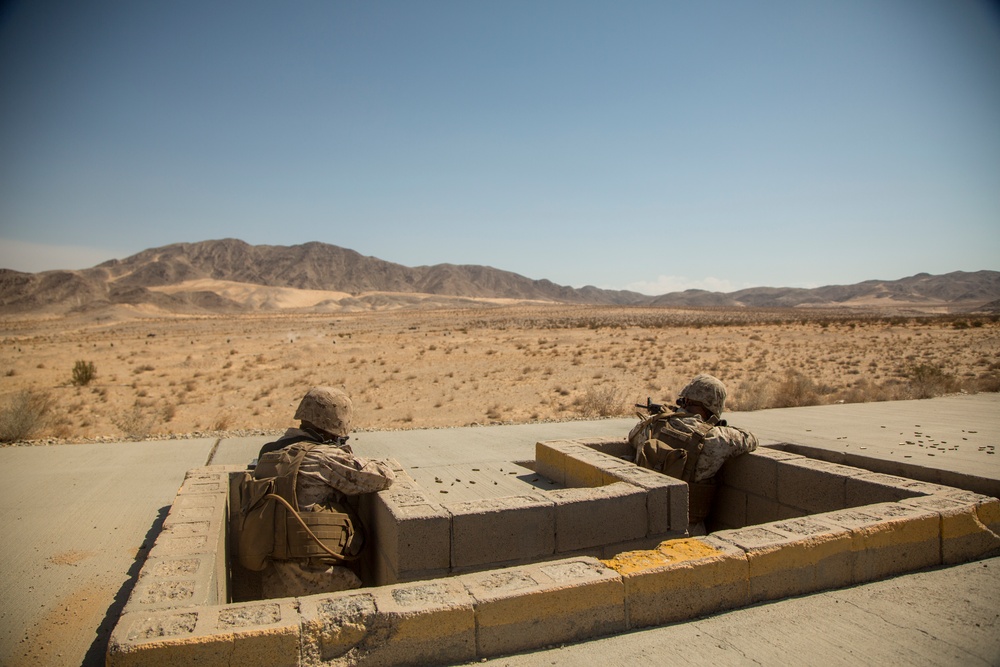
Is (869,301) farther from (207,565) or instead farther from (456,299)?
(207,565)

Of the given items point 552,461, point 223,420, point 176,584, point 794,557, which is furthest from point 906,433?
point 223,420

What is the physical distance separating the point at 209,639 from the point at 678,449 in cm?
407

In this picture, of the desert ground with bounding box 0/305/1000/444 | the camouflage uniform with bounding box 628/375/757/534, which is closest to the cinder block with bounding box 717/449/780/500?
the camouflage uniform with bounding box 628/375/757/534

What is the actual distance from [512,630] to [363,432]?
693 cm

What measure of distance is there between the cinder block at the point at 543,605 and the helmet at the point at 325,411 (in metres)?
1.71

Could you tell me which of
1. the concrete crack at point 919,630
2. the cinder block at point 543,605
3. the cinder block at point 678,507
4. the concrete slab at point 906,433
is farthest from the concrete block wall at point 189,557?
the concrete slab at point 906,433

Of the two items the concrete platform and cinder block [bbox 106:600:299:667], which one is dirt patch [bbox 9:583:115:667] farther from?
cinder block [bbox 106:600:299:667]

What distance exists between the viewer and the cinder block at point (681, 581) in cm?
323

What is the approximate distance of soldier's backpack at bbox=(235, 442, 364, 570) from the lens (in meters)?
3.90

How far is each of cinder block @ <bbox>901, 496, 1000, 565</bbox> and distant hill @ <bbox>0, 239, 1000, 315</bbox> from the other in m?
92.6

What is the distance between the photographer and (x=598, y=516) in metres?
4.40

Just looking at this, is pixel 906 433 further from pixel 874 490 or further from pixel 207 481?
pixel 207 481

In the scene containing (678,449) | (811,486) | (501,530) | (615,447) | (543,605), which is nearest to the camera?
(543,605)

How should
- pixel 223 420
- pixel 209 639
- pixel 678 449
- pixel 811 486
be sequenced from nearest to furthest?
pixel 209 639 < pixel 811 486 < pixel 678 449 < pixel 223 420
